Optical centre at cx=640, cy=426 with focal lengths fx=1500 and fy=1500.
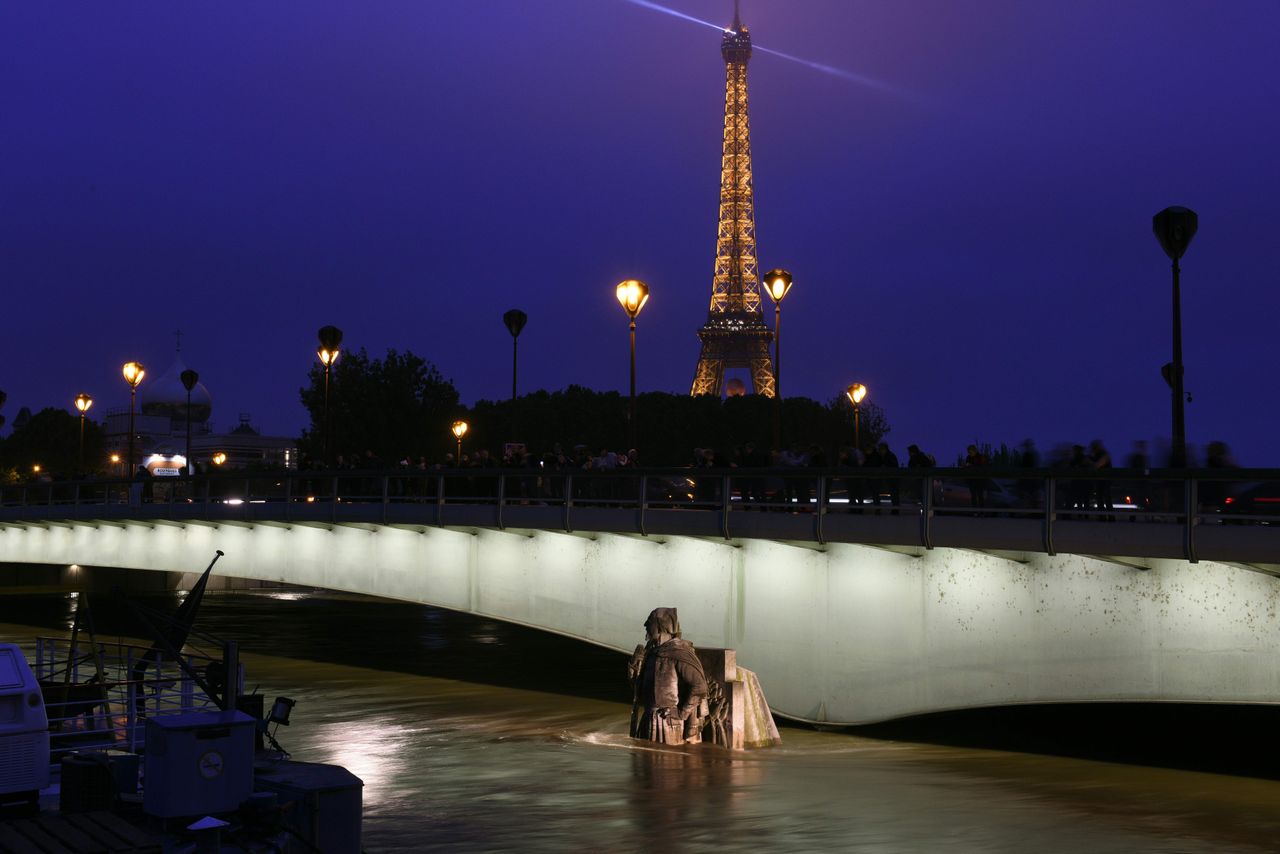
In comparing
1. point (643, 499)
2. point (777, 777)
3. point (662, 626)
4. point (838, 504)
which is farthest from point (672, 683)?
point (838, 504)

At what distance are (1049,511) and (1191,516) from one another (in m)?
2.22

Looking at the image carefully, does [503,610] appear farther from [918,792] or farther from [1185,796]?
[1185,796]

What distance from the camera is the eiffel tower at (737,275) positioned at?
109 metres

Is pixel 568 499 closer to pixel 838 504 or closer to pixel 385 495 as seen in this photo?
pixel 385 495

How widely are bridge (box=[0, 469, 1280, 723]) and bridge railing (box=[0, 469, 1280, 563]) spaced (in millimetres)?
35

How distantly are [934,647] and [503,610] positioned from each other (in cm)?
1036

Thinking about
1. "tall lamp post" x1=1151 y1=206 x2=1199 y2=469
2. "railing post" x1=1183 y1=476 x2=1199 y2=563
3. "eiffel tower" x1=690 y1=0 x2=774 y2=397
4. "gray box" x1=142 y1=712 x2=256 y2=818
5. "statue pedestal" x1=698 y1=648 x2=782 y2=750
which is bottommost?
"statue pedestal" x1=698 y1=648 x2=782 y2=750

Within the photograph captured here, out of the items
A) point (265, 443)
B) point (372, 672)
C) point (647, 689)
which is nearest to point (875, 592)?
point (647, 689)

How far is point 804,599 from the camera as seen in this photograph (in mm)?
25859

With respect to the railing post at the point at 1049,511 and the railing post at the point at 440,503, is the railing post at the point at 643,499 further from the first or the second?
the railing post at the point at 1049,511

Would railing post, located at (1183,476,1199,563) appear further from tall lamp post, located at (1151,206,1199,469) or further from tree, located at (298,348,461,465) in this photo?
tree, located at (298,348,461,465)

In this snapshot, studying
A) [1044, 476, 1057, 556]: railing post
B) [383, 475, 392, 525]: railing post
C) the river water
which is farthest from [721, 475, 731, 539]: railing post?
[383, 475, 392, 525]: railing post

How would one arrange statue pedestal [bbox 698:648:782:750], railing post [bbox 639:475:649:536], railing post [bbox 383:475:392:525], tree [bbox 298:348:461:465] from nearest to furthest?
statue pedestal [bbox 698:648:782:750]
railing post [bbox 639:475:649:536]
railing post [bbox 383:475:392:525]
tree [bbox 298:348:461:465]

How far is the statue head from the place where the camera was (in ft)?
82.6
